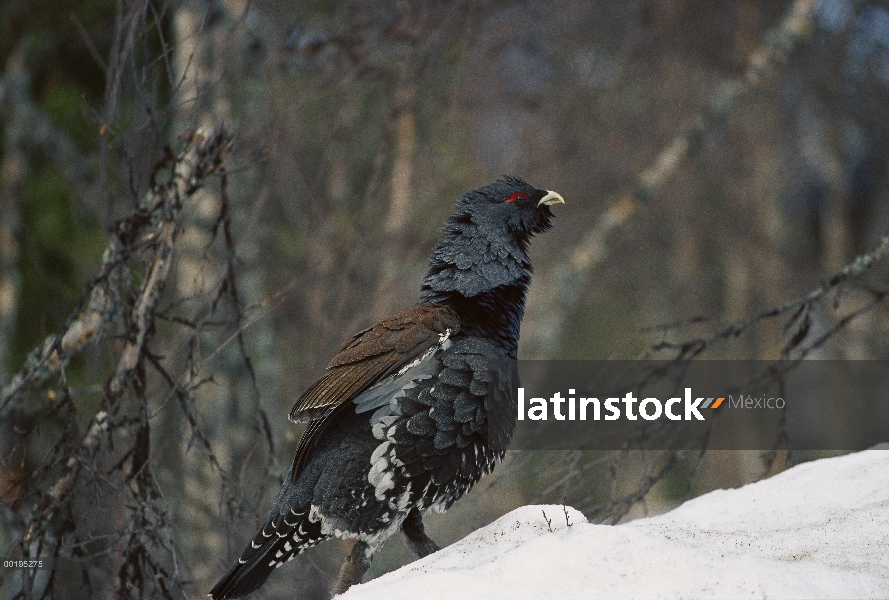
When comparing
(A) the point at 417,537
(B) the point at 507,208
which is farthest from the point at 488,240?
(A) the point at 417,537

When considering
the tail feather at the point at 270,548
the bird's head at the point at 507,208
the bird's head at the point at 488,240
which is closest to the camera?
the tail feather at the point at 270,548

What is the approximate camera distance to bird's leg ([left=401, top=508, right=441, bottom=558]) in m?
3.14

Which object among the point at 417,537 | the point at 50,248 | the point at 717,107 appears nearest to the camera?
the point at 417,537

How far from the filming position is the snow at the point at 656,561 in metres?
2.16

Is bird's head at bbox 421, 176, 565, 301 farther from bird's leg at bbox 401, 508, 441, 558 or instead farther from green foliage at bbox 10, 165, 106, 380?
green foliage at bbox 10, 165, 106, 380

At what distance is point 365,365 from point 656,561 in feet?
4.02

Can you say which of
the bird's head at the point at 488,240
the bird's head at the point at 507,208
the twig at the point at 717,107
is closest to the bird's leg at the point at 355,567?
the bird's head at the point at 488,240

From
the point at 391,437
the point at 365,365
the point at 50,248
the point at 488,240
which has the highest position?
the point at 50,248

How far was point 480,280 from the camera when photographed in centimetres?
327

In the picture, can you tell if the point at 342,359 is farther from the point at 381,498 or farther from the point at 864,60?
the point at 864,60

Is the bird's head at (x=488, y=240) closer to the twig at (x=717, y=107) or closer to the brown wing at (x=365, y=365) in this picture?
the brown wing at (x=365, y=365)

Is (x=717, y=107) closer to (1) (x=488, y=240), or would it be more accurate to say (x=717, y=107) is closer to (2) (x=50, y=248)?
(1) (x=488, y=240)

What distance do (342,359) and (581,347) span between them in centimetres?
1271

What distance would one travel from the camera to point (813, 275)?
12625mm
